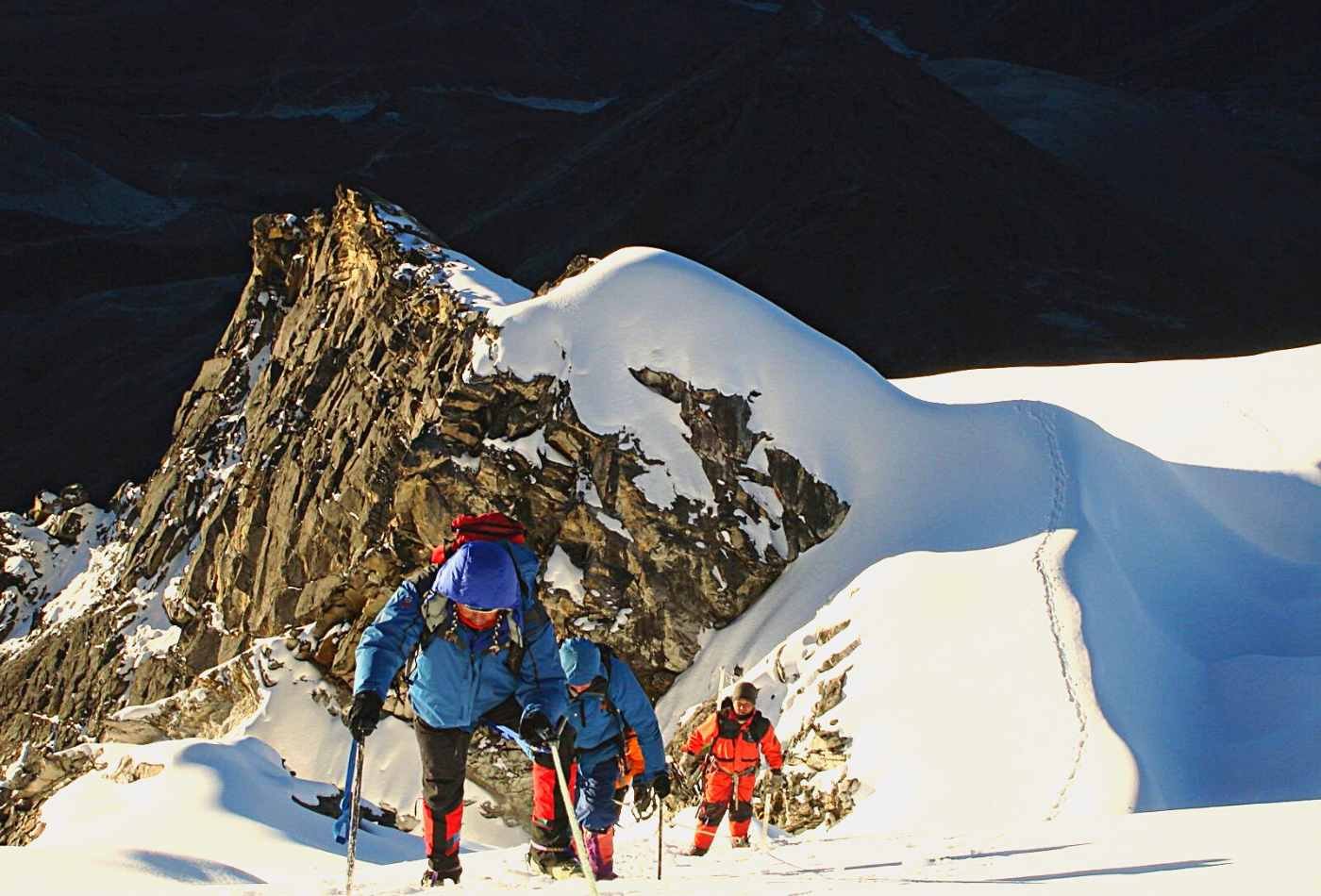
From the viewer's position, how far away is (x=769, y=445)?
49.5 feet

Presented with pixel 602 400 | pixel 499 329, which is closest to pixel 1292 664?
pixel 602 400

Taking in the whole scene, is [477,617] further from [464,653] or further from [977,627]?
[977,627]

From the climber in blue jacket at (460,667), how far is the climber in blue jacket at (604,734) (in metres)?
0.59

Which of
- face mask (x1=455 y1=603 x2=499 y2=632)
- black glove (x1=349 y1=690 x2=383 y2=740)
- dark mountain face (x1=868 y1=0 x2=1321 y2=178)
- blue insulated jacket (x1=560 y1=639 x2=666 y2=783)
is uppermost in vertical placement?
dark mountain face (x1=868 y1=0 x2=1321 y2=178)

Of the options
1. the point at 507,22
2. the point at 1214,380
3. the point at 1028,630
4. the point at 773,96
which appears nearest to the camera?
the point at 1028,630

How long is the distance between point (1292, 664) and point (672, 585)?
5.63m

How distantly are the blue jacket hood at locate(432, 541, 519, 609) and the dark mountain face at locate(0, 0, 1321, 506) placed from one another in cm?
3418

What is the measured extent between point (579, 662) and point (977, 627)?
642cm

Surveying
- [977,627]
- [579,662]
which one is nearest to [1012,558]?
[977,627]

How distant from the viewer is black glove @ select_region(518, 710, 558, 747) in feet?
17.7

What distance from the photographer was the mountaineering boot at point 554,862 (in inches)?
222

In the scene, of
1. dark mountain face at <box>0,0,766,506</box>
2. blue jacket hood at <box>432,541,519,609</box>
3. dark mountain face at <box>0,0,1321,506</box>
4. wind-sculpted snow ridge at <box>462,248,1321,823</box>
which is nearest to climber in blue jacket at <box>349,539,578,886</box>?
blue jacket hood at <box>432,541,519,609</box>

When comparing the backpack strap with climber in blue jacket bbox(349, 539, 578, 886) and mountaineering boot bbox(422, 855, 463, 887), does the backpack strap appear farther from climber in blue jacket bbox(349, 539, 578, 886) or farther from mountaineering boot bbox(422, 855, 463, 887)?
mountaineering boot bbox(422, 855, 463, 887)

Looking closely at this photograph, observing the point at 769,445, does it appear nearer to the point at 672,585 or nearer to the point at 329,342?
the point at 672,585
